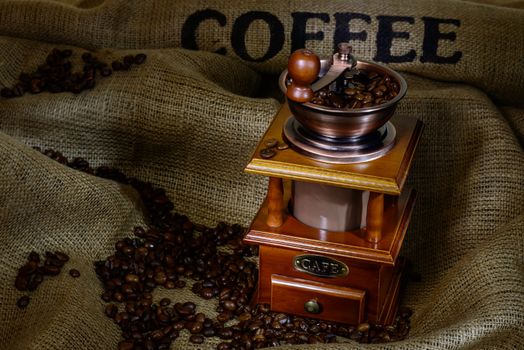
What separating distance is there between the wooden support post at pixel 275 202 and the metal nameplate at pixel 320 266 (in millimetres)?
106

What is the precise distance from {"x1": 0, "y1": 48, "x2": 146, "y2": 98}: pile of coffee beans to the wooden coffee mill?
69cm

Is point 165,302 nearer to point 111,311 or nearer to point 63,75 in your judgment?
point 111,311

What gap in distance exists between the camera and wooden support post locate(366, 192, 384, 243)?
2041 millimetres

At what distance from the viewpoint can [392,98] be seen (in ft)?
6.64

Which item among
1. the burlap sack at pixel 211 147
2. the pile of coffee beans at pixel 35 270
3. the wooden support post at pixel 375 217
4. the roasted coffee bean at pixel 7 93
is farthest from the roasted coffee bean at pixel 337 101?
the roasted coffee bean at pixel 7 93

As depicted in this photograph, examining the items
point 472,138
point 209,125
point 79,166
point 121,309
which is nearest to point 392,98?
point 472,138

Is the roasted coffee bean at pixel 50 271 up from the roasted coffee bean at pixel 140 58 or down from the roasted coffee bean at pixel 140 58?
down

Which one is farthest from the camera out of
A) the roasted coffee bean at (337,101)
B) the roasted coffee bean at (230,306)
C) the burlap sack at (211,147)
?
the roasted coffee bean at (230,306)

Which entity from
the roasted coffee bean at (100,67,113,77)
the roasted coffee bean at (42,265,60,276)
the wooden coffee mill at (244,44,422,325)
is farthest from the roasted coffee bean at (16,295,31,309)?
the roasted coffee bean at (100,67,113,77)

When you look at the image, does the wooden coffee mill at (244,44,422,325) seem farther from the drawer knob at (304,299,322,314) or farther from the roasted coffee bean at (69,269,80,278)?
the roasted coffee bean at (69,269,80,278)

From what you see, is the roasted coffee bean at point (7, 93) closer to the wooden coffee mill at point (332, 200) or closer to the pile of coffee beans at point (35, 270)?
the pile of coffee beans at point (35, 270)

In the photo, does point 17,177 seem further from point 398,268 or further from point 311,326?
point 398,268

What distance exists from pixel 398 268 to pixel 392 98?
1.90ft

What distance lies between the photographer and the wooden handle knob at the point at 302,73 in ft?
6.23
